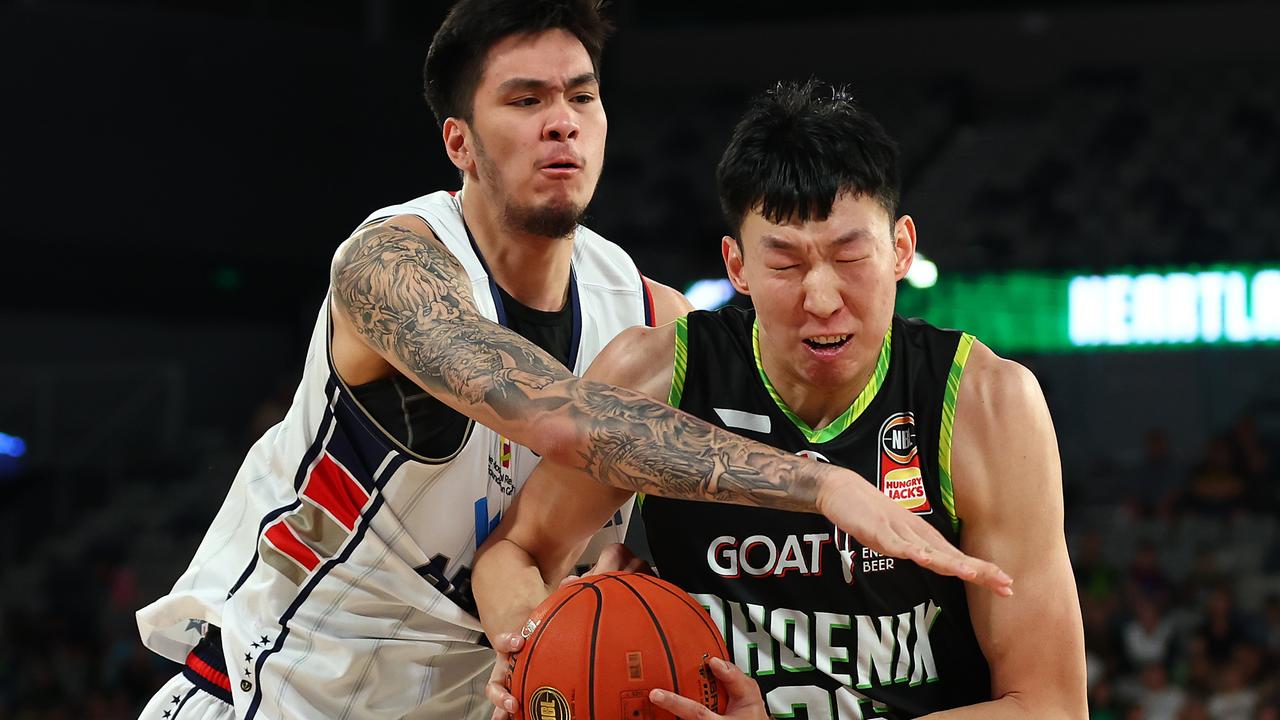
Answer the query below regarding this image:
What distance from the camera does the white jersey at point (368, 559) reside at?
10.9 ft

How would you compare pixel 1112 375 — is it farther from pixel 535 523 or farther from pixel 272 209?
pixel 535 523

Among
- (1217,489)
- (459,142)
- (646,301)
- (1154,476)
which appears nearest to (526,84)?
(459,142)

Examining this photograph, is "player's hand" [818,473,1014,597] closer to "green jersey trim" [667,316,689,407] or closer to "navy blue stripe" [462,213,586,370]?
"green jersey trim" [667,316,689,407]

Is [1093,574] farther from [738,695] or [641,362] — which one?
[738,695]

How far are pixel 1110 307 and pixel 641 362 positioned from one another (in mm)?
12402

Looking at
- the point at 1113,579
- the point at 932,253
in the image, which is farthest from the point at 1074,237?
the point at 1113,579

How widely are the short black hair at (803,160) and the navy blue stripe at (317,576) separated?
1.04m

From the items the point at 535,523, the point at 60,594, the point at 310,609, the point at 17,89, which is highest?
the point at 17,89

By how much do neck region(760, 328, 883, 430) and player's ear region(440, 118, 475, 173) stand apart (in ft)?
3.09

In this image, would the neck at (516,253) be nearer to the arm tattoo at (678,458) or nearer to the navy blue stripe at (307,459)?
the navy blue stripe at (307,459)

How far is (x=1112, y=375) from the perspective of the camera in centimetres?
1451

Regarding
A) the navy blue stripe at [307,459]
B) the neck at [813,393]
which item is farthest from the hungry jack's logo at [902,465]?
the navy blue stripe at [307,459]

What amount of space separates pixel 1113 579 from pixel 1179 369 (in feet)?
12.6

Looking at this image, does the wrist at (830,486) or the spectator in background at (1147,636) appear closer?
the wrist at (830,486)
